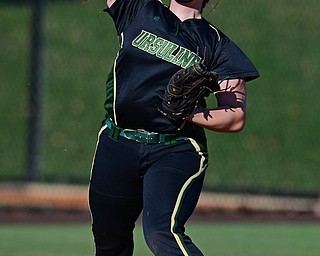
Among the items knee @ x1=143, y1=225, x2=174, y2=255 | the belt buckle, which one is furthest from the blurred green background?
knee @ x1=143, y1=225, x2=174, y2=255

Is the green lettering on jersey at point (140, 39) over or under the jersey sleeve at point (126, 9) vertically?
under

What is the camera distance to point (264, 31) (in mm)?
14039

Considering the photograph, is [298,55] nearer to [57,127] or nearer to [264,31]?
[264,31]

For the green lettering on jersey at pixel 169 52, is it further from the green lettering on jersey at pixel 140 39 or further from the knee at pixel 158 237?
the knee at pixel 158 237

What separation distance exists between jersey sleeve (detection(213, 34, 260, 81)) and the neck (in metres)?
0.24

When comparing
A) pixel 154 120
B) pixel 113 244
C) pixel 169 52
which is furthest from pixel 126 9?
pixel 113 244

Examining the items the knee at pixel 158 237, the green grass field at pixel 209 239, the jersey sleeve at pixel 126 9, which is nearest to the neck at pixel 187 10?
the jersey sleeve at pixel 126 9

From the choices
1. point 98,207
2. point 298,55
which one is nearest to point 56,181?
point 298,55

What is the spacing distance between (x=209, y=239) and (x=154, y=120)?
3.88 meters

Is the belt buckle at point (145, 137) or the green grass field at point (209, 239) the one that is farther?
the green grass field at point (209, 239)

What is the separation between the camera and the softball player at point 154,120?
4.85 metres

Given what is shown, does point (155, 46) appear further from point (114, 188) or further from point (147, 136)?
point (114, 188)

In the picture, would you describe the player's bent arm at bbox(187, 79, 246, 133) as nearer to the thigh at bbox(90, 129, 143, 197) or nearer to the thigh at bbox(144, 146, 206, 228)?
the thigh at bbox(144, 146, 206, 228)

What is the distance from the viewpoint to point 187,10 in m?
5.07
